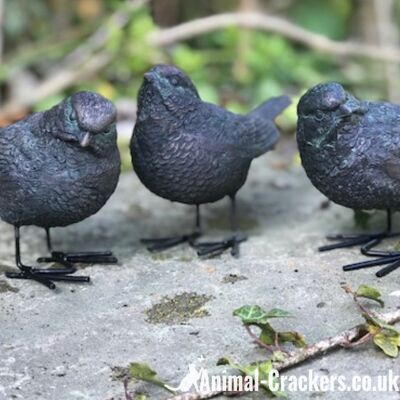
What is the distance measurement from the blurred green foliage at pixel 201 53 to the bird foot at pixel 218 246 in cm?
157

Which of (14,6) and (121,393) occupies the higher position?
(14,6)

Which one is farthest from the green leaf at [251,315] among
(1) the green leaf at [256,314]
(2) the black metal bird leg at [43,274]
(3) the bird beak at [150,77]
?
(3) the bird beak at [150,77]

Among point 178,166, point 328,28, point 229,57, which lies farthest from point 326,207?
point 328,28

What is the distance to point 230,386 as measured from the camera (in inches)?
96.5

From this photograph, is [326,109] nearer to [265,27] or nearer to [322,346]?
[322,346]

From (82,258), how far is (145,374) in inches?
39.9

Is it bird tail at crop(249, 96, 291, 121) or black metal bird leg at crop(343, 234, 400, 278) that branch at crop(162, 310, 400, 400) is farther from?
bird tail at crop(249, 96, 291, 121)

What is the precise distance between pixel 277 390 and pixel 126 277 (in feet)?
3.21

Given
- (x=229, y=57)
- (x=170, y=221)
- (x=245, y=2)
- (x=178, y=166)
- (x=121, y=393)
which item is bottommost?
(x=121, y=393)

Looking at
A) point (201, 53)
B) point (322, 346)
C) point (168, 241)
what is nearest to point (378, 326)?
point (322, 346)

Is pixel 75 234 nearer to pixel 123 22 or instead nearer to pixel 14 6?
pixel 123 22

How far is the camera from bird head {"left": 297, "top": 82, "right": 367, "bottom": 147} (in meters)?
3.03

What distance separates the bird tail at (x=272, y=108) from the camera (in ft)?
12.1

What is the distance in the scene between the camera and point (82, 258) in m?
3.35
